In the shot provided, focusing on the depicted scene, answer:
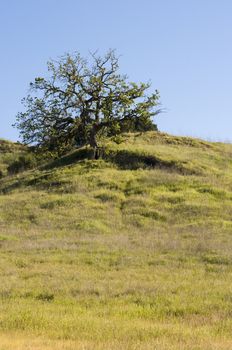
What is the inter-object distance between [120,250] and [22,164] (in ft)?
111

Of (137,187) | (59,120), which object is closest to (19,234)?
(137,187)

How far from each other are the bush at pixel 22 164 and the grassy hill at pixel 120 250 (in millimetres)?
7585

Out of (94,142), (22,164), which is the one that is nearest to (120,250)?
(94,142)

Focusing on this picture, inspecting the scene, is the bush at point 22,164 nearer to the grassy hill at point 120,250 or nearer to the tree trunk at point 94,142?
the grassy hill at point 120,250

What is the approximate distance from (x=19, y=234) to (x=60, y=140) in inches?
673

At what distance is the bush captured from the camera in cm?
5160

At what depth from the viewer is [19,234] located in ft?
83.9

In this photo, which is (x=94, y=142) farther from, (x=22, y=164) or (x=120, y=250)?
(x=120, y=250)

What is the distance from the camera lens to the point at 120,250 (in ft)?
68.8

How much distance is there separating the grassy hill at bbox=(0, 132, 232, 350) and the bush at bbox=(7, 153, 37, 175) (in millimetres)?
7585

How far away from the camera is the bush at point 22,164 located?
51.6 metres

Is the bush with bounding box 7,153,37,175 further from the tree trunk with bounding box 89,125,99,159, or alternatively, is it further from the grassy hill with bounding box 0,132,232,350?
the tree trunk with bounding box 89,125,99,159

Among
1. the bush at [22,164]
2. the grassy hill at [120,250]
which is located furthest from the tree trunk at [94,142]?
the bush at [22,164]

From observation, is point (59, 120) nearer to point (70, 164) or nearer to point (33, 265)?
point (70, 164)
